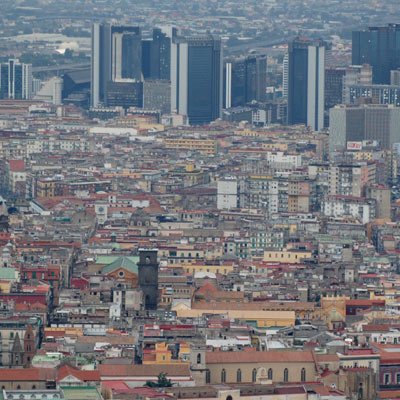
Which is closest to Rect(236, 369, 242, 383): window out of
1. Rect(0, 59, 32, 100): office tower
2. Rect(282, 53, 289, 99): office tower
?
Rect(282, 53, 289, 99): office tower

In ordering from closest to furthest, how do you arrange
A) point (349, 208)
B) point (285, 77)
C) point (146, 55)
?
point (349, 208), point (285, 77), point (146, 55)

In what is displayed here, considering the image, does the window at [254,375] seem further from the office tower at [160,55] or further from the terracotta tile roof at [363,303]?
the office tower at [160,55]

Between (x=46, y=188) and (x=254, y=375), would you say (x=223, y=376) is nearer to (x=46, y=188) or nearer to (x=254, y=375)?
Result: (x=254, y=375)

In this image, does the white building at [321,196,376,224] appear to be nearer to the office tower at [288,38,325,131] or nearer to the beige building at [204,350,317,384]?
the beige building at [204,350,317,384]

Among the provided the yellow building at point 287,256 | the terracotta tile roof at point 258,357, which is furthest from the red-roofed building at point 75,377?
the yellow building at point 287,256

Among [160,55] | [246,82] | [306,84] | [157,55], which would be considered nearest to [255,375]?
[306,84]

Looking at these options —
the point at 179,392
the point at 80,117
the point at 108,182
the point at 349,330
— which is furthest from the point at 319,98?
the point at 179,392
